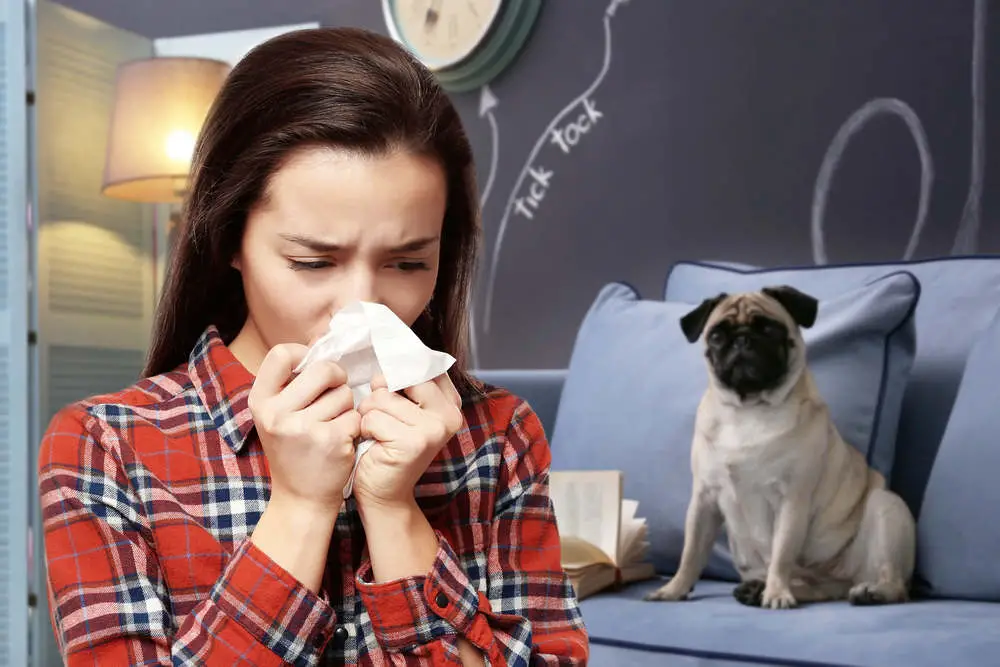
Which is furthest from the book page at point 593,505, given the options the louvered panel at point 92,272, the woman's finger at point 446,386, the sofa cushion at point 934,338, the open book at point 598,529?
the louvered panel at point 92,272

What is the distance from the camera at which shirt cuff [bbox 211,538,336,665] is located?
734 mm

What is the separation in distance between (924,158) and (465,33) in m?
1.20

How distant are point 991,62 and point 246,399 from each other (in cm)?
195

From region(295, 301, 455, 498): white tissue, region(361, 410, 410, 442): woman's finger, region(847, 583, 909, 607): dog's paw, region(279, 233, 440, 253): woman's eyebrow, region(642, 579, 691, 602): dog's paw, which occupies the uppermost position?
region(279, 233, 440, 253): woman's eyebrow

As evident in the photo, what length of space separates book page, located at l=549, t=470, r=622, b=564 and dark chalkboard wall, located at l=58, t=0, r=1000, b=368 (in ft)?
2.97

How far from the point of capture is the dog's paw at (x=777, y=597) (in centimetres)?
163

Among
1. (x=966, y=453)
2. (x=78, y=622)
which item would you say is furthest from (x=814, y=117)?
(x=78, y=622)

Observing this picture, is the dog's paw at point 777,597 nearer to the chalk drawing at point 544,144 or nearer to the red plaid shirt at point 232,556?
the red plaid shirt at point 232,556

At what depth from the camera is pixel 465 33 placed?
9.36 ft

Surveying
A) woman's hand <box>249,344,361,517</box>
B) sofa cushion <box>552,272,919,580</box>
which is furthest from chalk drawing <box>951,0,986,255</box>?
woman's hand <box>249,344,361,517</box>

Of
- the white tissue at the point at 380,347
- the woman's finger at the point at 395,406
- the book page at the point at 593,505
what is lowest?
the book page at the point at 593,505

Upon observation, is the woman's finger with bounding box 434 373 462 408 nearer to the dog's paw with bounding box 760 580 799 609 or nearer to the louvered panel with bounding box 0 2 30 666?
the dog's paw with bounding box 760 580 799 609

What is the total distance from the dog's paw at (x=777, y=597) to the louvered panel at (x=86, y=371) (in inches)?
81.0

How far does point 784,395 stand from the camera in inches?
67.7
